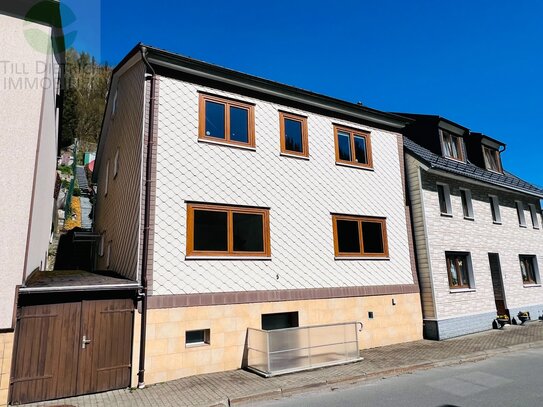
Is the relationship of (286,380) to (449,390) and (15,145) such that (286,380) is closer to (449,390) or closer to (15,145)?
(449,390)

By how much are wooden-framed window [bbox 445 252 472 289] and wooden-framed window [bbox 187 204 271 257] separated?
28.4 ft

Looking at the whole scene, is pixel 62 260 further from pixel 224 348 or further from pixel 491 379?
pixel 491 379

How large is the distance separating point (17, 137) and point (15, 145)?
191 millimetres

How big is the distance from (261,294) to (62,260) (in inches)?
516

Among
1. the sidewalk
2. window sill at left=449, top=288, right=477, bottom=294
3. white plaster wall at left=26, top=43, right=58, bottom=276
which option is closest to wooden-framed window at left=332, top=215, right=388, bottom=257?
the sidewalk

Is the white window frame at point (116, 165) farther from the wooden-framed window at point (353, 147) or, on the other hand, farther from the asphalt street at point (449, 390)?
the asphalt street at point (449, 390)

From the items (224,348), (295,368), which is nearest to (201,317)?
(224,348)

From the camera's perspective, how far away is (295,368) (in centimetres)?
942

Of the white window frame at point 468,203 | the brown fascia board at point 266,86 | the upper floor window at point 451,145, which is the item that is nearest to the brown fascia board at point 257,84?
the brown fascia board at point 266,86

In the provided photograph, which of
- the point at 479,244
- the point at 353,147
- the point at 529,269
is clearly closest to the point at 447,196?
the point at 479,244

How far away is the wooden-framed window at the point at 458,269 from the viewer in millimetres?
15337

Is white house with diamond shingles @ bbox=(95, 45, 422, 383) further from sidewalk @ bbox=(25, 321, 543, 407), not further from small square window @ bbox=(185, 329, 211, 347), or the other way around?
sidewalk @ bbox=(25, 321, 543, 407)

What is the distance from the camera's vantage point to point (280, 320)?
36.7 ft

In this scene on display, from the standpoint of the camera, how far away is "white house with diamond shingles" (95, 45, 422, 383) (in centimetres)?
952
